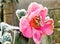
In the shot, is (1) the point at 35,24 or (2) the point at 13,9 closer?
(1) the point at 35,24

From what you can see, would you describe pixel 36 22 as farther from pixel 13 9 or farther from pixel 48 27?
pixel 13 9

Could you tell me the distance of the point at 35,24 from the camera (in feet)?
1.50

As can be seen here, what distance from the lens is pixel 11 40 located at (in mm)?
500

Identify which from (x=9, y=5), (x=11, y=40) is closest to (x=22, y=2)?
(x=9, y=5)

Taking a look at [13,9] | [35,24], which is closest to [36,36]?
[35,24]

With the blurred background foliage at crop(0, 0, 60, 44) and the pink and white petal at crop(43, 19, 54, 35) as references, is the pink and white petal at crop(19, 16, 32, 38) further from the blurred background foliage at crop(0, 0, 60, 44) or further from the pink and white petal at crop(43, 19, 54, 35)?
the blurred background foliage at crop(0, 0, 60, 44)

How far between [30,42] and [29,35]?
24 millimetres

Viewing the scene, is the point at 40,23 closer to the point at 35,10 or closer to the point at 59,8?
the point at 35,10

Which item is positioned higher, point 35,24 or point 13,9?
point 13,9

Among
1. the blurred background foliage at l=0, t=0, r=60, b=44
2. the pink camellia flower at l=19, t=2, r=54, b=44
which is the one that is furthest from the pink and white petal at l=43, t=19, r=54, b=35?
the blurred background foliage at l=0, t=0, r=60, b=44

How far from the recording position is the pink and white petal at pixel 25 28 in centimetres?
45

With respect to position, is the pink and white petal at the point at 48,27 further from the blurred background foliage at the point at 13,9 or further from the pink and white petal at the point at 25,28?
the blurred background foliage at the point at 13,9

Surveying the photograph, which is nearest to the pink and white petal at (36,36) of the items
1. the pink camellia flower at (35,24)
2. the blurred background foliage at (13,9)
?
the pink camellia flower at (35,24)

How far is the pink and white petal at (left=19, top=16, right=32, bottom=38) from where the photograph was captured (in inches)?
17.6
